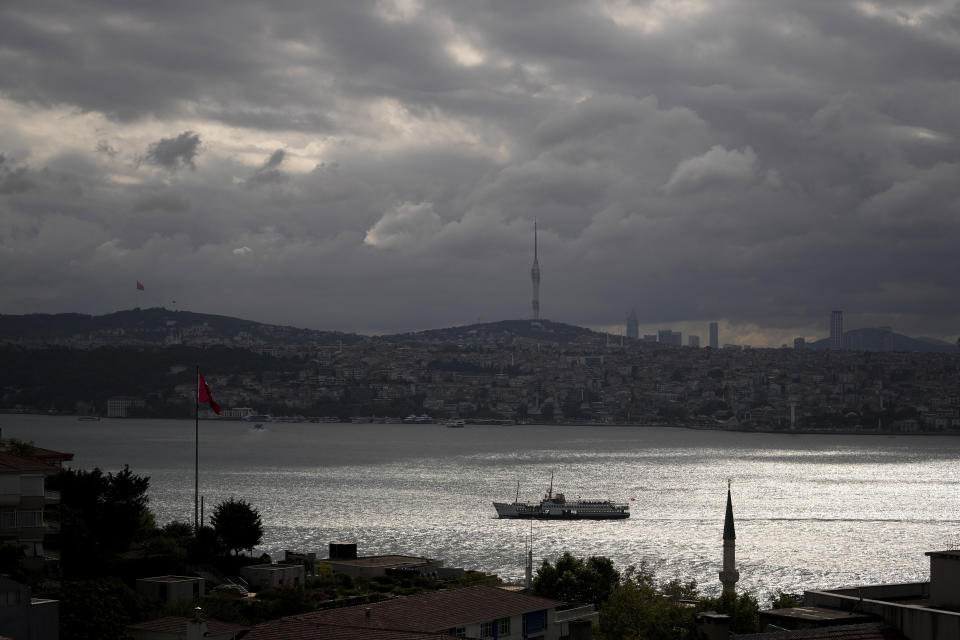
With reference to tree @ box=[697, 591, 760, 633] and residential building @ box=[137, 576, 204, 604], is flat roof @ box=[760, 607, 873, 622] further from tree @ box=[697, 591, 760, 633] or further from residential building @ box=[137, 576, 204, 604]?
residential building @ box=[137, 576, 204, 604]

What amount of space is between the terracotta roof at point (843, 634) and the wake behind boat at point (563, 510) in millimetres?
64779

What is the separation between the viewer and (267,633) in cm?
1552

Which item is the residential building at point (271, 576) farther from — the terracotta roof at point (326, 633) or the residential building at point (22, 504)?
the terracotta roof at point (326, 633)

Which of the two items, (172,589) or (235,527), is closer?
(172,589)

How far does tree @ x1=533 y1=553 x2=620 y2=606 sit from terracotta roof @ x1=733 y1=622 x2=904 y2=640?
2241 centimetres

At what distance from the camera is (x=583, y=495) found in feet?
305

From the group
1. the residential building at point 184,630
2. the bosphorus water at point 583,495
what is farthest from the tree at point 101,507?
the bosphorus water at point 583,495

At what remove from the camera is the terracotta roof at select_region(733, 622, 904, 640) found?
10805 millimetres

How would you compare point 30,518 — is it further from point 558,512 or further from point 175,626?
point 558,512

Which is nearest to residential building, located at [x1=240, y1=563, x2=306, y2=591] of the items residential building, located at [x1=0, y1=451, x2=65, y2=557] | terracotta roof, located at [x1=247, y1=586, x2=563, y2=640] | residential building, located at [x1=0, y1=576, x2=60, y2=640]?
residential building, located at [x1=0, y1=451, x2=65, y2=557]

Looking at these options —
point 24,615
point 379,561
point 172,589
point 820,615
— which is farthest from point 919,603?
point 379,561

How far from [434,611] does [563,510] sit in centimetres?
5971

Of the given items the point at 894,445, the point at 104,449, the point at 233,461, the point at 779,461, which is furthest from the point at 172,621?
the point at 894,445

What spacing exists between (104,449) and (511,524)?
68466 millimetres
